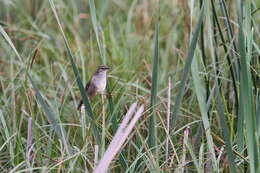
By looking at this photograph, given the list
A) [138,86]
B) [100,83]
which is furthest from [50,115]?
[138,86]

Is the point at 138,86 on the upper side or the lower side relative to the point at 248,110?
lower

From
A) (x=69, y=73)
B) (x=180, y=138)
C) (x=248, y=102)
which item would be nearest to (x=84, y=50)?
(x=69, y=73)

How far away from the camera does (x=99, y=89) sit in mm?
3361

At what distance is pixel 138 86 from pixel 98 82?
320 millimetres

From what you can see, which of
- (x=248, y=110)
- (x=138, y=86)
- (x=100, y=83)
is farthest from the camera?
(x=138, y=86)

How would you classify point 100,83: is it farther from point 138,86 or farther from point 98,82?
point 138,86

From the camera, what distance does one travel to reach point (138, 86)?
11.8 ft

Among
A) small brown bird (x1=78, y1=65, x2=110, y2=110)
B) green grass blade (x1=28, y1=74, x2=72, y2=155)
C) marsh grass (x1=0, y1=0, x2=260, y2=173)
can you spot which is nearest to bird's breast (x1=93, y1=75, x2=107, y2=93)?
small brown bird (x1=78, y1=65, x2=110, y2=110)

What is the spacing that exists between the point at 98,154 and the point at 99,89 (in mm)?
810

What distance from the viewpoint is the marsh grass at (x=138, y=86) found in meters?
2.53

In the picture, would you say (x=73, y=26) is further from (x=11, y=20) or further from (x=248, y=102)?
(x=248, y=102)

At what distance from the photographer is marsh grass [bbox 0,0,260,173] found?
2527mm

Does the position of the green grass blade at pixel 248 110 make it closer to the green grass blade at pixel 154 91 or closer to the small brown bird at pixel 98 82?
the green grass blade at pixel 154 91

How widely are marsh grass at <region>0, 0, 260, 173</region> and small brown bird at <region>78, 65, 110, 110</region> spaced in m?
0.10
